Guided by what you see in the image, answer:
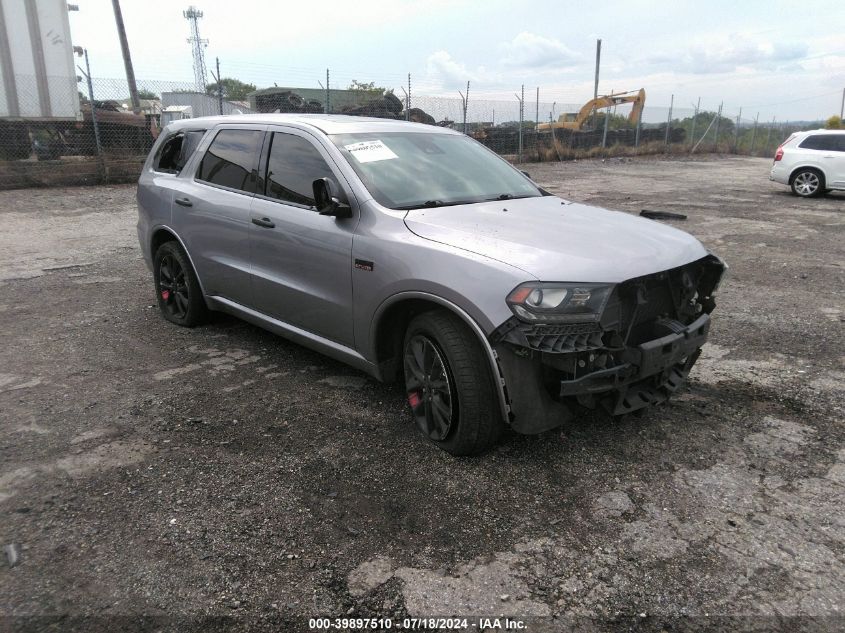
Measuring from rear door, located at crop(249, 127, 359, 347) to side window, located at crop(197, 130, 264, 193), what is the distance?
0.14 metres

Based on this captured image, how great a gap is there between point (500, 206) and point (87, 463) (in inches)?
104

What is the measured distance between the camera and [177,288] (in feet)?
17.0

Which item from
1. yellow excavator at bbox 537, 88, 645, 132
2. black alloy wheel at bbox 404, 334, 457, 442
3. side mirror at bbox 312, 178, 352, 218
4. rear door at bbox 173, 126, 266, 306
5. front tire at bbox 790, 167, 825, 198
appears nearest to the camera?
black alloy wheel at bbox 404, 334, 457, 442

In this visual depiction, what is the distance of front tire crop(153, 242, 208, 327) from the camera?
4965mm

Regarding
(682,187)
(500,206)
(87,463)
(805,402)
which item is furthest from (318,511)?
(682,187)

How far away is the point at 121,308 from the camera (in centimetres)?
578

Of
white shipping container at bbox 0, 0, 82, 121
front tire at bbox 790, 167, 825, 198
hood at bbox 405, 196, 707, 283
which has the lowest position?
front tire at bbox 790, 167, 825, 198

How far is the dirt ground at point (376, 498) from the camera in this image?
2273 mm

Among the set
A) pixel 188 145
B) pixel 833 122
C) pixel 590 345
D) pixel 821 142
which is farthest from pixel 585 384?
pixel 833 122

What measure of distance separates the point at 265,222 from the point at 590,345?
2320 mm

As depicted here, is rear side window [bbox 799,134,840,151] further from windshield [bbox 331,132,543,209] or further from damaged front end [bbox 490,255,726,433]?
damaged front end [bbox 490,255,726,433]

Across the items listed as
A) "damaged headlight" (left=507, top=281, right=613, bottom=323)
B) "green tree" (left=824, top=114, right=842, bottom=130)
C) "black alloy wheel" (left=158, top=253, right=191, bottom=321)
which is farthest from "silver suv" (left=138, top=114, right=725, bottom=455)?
"green tree" (left=824, top=114, right=842, bottom=130)

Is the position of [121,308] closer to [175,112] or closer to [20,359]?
[20,359]

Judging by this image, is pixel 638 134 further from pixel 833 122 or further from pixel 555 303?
pixel 555 303
